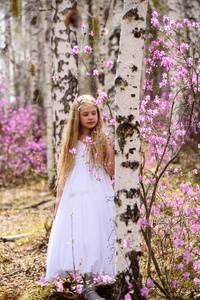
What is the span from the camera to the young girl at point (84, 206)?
300cm

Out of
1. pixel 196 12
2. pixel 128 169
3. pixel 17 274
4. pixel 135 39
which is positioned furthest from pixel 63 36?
pixel 196 12

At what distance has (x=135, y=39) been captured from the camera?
236cm

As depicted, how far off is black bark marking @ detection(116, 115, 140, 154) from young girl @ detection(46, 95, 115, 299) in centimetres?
47

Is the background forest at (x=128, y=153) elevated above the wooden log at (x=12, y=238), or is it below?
above

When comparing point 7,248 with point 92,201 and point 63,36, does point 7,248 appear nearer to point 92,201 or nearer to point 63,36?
point 92,201

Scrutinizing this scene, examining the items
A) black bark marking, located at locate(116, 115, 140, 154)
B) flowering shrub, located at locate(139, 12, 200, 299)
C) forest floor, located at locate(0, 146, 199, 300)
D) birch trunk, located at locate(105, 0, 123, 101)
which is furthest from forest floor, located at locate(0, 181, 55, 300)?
birch trunk, located at locate(105, 0, 123, 101)

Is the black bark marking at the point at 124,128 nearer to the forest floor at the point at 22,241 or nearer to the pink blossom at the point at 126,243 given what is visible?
the pink blossom at the point at 126,243

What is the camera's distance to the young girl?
9.84 ft

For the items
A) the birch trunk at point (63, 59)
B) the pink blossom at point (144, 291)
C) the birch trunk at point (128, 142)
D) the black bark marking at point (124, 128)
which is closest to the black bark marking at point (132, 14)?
the birch trunk at point (128, 142)

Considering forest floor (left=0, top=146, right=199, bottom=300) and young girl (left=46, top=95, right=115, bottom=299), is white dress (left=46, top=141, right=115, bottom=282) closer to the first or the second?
young girl (left=46, top=95, right=115, bottom=299)

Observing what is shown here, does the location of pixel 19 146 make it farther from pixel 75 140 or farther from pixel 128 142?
pixel 128 142

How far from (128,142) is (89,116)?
92cm

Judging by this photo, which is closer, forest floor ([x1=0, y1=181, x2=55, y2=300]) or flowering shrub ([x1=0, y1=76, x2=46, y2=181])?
forest floor ([x1=0, y1=181, x2=55, y2=300])

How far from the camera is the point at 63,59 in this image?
14.8ft
